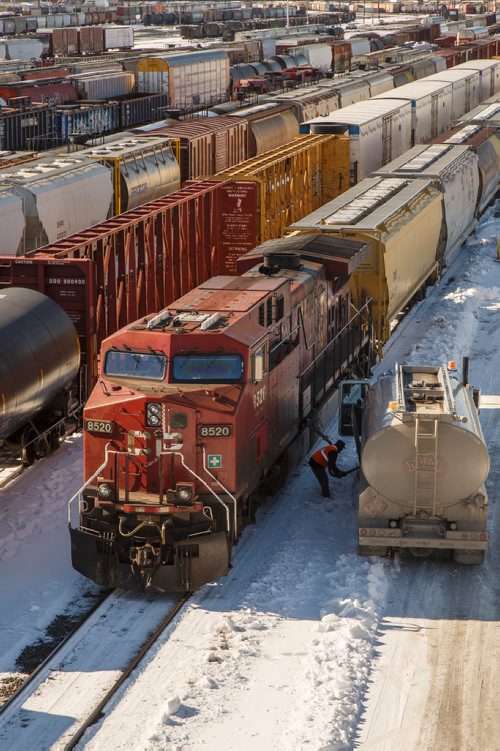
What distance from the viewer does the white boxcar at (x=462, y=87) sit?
6256 cm

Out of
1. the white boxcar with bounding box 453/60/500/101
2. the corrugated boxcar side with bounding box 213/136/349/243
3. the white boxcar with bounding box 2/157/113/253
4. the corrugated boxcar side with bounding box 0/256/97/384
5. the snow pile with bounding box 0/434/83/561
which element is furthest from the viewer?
the white boxcar with bounding box 453/60/500/101

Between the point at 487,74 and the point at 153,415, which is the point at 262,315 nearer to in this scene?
the point at 153,415

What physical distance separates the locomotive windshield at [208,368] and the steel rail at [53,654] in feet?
11.3

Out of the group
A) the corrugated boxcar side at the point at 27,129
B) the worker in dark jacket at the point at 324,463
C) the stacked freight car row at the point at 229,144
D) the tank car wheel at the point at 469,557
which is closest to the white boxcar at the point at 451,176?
the stacked freight car row at the point at 229,144

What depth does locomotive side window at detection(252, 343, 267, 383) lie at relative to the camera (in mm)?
17328

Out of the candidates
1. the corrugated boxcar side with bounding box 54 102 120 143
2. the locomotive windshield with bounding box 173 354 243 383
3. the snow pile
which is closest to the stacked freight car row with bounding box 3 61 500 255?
the snow pile

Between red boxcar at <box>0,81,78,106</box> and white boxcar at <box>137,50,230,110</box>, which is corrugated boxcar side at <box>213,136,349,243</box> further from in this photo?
white boxcar at <box>137,50,230,110</box>

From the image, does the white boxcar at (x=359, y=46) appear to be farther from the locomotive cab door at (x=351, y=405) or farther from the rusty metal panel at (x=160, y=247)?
the locomotive cab door at (x=351, y=405)

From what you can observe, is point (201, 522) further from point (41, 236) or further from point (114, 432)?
point (41, 236)

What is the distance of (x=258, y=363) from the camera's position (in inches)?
688

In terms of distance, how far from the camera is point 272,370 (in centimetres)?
1902

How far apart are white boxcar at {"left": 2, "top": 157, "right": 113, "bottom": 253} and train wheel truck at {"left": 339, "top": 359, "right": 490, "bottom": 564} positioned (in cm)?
1386

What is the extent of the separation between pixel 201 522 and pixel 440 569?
12.7 feet

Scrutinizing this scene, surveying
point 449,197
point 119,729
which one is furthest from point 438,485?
point 449,197
